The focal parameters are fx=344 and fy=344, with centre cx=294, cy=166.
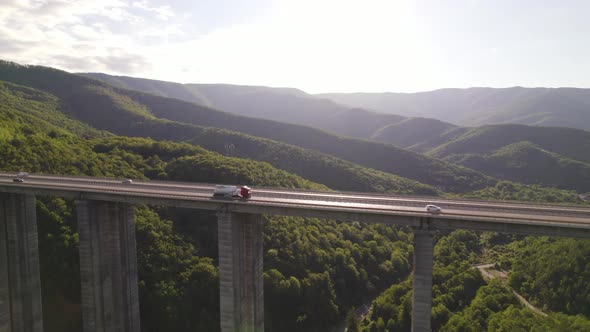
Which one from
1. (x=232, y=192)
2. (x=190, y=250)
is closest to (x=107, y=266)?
(x=190, y=250)

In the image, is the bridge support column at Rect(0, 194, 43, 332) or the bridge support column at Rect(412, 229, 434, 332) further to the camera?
the bridge support column at Rect(0, 194, 43, 332)

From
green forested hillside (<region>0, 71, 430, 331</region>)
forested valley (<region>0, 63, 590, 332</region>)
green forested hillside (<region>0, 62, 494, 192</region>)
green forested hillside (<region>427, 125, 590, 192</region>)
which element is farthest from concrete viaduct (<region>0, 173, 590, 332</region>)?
green forested hillside (<region>427, 125, 590, 192</region>)

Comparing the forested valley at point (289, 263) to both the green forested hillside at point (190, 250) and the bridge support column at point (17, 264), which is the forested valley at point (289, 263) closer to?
the green forested hillside at point (190, 250)

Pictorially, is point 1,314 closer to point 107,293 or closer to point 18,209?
point 18,209

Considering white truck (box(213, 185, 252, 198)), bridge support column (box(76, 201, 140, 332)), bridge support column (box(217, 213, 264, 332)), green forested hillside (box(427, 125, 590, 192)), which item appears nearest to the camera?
bridge support column (box(217, 213, 264, 332))

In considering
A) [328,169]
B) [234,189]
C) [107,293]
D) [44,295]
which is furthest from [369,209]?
[328,169]

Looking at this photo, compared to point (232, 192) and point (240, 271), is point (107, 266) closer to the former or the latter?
point (240, 271)

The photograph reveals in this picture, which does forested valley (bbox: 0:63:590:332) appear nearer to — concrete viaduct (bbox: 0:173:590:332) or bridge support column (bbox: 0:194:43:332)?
bridge support column (bbox: 0:194:43:332)
